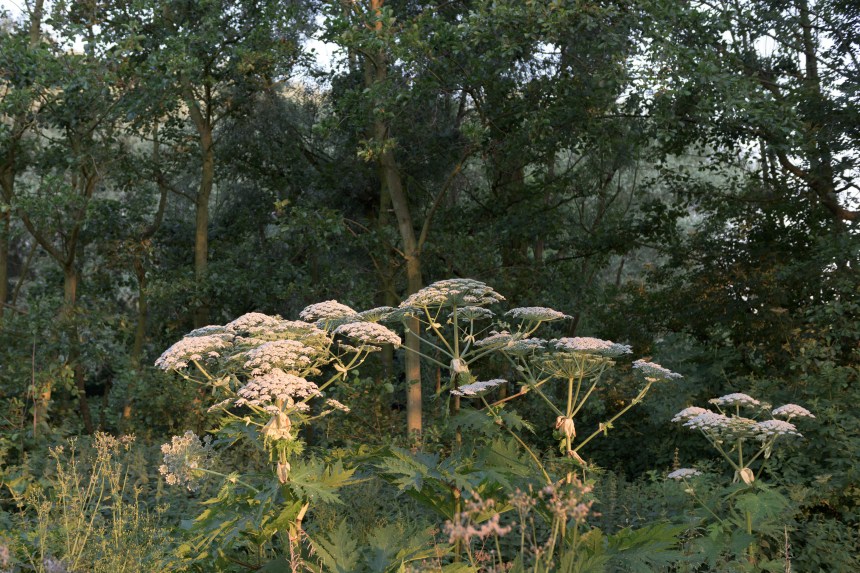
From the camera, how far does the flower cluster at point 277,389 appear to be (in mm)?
3809

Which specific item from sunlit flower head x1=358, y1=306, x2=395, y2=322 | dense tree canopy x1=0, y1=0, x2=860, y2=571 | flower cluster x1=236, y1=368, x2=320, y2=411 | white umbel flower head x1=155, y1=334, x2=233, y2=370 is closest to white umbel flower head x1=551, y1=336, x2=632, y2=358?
sunlit flower head x1=358, y1=306, x2=395, y2=322

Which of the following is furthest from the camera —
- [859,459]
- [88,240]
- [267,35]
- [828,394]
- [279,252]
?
[279,252]

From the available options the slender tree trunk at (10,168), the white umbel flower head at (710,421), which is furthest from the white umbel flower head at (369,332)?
the slender tree trunk at (10,168)

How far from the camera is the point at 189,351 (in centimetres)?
419

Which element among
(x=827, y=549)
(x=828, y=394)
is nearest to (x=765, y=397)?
(x=828, y=394)

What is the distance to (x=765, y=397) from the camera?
803 centimetres

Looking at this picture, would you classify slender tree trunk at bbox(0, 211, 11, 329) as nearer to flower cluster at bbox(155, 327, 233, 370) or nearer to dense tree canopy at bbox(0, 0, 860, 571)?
dense tree canopy at bbox(0, 0, 860, 571)

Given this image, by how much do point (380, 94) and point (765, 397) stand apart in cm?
524

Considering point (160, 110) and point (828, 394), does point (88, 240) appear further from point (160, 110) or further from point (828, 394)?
point (828, 394)

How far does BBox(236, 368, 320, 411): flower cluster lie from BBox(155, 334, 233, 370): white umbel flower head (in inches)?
15.7

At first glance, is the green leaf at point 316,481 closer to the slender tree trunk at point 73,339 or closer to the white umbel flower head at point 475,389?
the white umbel flower head at point 475,389

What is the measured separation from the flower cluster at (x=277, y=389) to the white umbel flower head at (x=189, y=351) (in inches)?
15.7

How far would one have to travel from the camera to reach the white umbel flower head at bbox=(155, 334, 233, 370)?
13.8ft

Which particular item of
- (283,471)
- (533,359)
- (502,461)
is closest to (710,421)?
(533,359)
